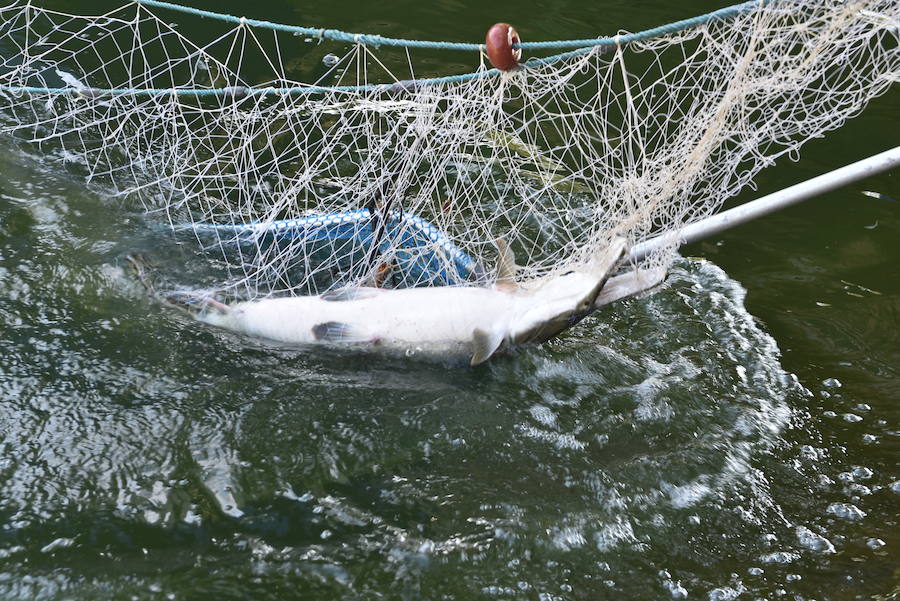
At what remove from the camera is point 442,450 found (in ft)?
12.7

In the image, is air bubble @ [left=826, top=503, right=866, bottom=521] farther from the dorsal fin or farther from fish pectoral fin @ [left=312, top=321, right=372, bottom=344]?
fish pectoral fin @ [left=312, top=321, right=372, bottom=344]

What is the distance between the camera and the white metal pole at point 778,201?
3648mm

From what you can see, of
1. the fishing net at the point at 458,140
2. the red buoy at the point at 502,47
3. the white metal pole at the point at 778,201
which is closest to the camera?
the red buoy at the point at 502,47

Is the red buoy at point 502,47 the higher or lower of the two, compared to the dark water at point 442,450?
higher

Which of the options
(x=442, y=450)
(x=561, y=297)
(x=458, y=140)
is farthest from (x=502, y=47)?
(x=442, y=450)

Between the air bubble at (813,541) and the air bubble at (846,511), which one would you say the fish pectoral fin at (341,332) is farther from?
the air bubble at (846,511)

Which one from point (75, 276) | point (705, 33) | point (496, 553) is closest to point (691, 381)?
point (496, 553)

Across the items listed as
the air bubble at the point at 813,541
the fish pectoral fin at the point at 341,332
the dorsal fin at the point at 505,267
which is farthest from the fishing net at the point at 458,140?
the air bubble at the point at 813,541

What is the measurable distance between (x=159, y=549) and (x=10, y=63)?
14.8ft

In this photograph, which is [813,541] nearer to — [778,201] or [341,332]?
[778,201]

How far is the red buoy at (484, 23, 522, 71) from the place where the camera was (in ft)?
10.2

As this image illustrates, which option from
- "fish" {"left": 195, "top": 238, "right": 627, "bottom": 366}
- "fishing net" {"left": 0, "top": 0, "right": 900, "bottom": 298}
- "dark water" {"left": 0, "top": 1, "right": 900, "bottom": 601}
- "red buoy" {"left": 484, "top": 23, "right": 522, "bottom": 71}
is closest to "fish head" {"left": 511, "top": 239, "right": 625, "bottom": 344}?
"fish" {"left": 195, "top": 238, "right": 627, "bottom": 366}

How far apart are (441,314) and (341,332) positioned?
0.49 m

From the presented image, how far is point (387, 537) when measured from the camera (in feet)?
11.1
